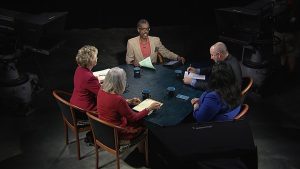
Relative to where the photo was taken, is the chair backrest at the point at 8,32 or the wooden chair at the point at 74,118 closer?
the wooden chair at the point at 74,118

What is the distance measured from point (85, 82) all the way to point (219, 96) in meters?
1.49

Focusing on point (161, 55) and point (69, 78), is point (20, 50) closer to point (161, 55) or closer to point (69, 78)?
point (69, 78)

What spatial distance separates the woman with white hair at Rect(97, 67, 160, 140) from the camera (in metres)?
3.40

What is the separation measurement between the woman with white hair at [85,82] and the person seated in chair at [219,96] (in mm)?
1257

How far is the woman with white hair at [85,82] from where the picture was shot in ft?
12.8

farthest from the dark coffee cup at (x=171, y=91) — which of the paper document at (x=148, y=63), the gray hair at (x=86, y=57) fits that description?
the gray hair at (x=86, y=57)

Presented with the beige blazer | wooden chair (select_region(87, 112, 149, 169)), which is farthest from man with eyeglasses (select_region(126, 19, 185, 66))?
wooden chair (select_region(87, 112, 149, 169))

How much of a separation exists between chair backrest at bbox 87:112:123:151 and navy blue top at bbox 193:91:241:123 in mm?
807

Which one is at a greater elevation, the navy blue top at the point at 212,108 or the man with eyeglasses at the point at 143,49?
the man with eyeglasses at the point at 143,49

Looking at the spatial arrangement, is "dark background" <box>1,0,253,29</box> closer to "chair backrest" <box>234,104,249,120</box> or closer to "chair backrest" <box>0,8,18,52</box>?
"chair backrest" <box>0,8,18,52</box>

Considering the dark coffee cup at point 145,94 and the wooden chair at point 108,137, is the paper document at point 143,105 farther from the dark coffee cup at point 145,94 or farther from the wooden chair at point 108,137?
the wooden chair at point 108,137

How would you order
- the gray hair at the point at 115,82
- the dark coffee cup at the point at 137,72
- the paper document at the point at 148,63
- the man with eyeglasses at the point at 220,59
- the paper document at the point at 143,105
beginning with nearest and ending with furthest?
1. the gray hair at the point at 115,82
2. the paper document at the point at 143,105
3. the man with eyeglasses at the point at 220,59
4. the dark coffee cup at the point at 137,72
5. the paper document at the point at 148,63

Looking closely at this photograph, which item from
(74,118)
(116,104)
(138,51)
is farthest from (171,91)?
(138,51)

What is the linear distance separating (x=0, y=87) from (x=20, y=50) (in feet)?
2.03
